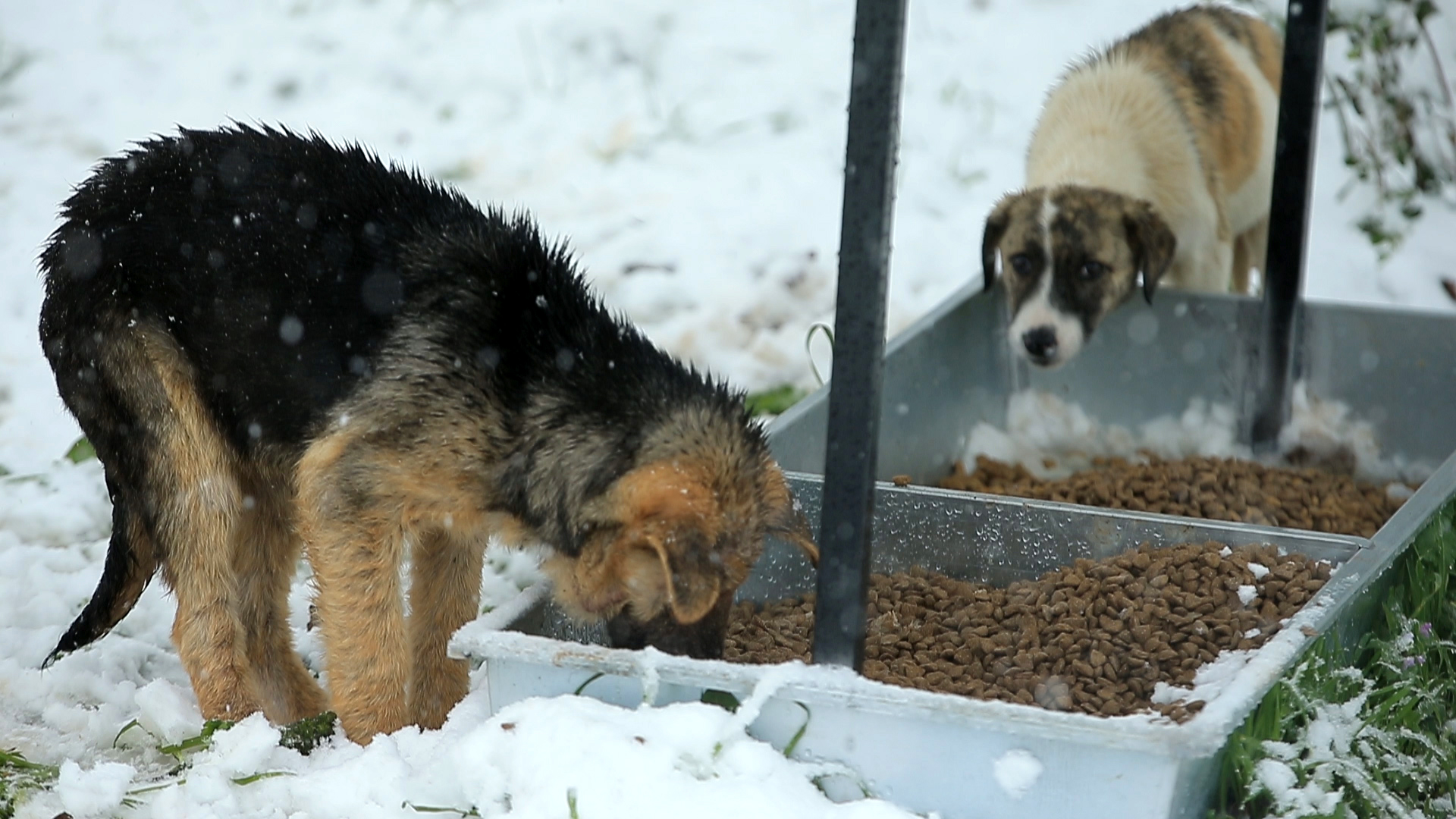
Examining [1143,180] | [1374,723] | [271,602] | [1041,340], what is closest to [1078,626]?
[1374,723]

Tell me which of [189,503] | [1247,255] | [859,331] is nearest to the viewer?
[859,331]

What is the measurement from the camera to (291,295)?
12.7 feet

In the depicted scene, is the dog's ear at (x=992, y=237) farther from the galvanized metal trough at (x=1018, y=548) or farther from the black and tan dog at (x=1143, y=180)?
the galvanized metal trough at (x=1018, y=548)

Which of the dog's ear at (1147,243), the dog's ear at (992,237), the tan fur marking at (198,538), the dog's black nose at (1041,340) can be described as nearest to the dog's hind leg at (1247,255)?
the dog's ear at (1147,243)

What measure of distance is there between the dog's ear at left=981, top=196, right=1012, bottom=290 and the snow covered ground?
1077 mm

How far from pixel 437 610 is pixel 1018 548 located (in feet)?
5.20

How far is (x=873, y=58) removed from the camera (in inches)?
113

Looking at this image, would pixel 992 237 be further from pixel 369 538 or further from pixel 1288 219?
pixel 369 538

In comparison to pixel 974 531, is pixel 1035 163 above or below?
above

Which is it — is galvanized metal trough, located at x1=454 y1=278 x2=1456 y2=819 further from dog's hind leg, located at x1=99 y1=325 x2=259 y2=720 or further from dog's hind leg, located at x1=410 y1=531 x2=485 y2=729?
dog's hind leg, located at x1=99 y1=325 x2=259 y2=720

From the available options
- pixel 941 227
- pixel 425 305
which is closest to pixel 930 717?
pixel 425 305

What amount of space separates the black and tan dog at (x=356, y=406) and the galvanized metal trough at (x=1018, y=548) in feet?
1.02

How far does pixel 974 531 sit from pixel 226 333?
6.73ft

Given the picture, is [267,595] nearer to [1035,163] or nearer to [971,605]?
[971,605]
